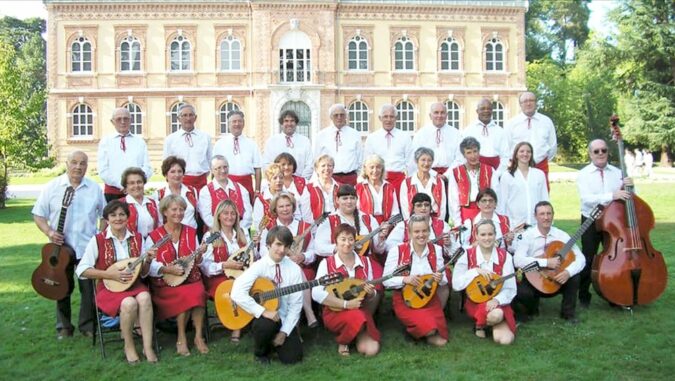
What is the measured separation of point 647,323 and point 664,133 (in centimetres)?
3348

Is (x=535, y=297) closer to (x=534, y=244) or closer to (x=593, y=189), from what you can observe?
(x=534, y=244)

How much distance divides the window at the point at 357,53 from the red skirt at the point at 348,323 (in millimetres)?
30632

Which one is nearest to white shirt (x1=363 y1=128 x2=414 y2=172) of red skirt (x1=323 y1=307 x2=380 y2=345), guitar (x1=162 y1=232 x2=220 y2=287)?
red skirt (x1=323 y1=307 x2=380 y2=345)

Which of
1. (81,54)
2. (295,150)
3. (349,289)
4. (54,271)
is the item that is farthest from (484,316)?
(81,54)

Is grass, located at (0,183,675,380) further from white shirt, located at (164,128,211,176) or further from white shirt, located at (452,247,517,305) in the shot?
white shirt, located at (164,128,211,176)

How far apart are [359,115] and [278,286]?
30.5m

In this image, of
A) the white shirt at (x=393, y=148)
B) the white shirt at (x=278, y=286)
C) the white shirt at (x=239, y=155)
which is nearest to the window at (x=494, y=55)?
the white shirt at (x=393, y=148)

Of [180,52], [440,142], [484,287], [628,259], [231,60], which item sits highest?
[180,52]

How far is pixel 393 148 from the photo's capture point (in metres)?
9.12

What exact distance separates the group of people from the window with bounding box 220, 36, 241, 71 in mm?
27335

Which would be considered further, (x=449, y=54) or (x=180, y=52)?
(x=449, y=54)

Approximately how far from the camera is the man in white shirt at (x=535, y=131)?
8758 mm

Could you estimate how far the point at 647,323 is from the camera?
21.5ft

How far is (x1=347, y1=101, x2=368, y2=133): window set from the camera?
3572 cm
